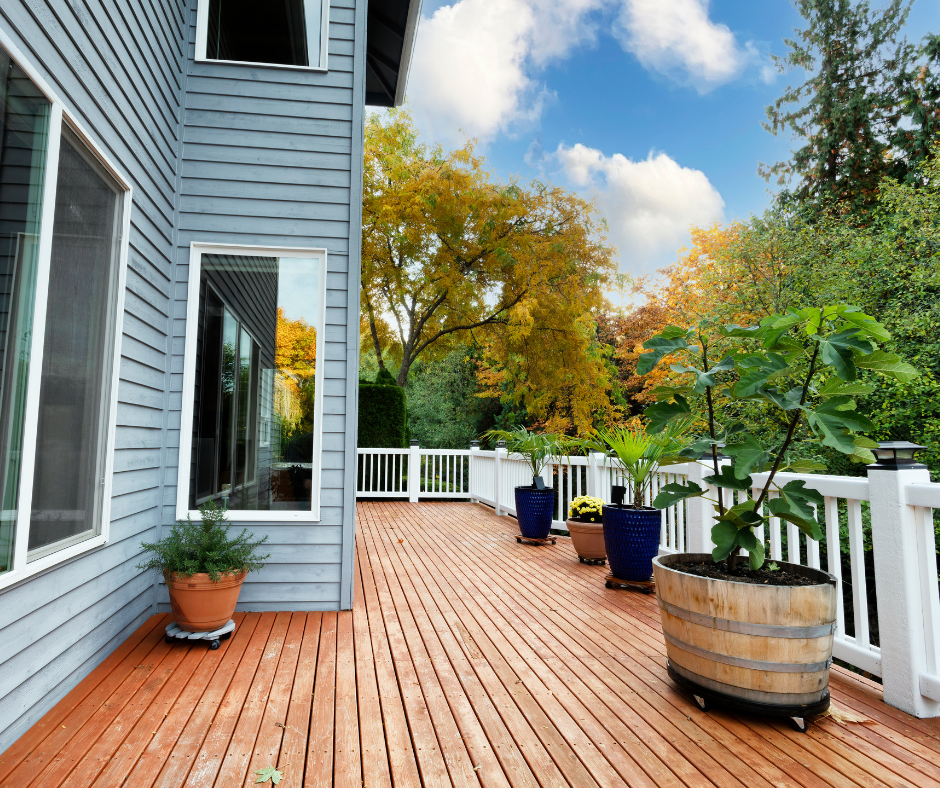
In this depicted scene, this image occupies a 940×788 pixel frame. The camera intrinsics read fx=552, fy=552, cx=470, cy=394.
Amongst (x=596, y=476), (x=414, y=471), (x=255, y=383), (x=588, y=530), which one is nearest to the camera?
(x=255, y=383)

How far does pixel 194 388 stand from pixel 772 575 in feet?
10.1

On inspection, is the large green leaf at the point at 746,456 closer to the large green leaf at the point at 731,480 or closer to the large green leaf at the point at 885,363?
the large green leaf at the point at 731,480

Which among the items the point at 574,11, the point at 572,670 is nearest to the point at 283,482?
the point at 572,670

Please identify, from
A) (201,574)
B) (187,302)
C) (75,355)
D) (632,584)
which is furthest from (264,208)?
(632,584)

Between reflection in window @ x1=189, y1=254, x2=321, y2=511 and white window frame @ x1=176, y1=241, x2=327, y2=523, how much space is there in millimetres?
29

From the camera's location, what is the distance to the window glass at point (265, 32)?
3510 mm

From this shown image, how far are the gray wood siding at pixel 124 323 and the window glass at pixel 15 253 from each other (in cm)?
15

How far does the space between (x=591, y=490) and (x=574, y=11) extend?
19361mm

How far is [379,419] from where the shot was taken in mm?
9969

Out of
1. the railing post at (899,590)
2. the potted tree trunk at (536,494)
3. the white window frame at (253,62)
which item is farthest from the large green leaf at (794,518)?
the white window frame at (253,62)

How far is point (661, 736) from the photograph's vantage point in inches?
74.7

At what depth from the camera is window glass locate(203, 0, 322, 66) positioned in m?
3.51

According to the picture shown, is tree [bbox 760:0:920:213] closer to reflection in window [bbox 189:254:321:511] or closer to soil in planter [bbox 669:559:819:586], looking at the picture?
soil in planter [bbox 669:559:819:586]

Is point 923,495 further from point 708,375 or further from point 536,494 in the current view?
point 536,494
